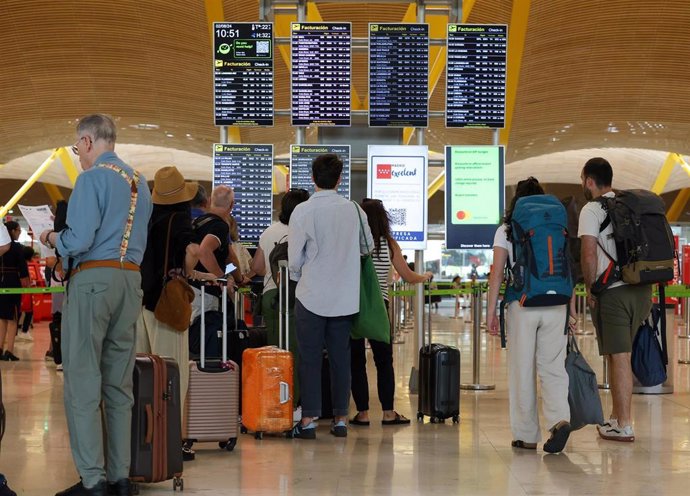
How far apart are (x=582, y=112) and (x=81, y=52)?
41.9 feet

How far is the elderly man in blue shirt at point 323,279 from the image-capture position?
6559 millimetres

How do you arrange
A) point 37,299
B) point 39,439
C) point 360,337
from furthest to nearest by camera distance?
point 37,299 → point 360,337 → point 39,439

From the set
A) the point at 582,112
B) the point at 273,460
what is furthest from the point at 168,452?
the point at 582,112

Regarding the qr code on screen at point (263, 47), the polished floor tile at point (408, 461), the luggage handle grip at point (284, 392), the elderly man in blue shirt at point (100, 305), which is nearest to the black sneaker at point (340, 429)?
the polished floor tile at point (408, 461)

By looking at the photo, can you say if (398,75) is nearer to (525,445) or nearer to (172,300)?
(525,445)

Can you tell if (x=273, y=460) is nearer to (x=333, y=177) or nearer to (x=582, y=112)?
(x=333, y=177)

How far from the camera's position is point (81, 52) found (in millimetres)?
24562

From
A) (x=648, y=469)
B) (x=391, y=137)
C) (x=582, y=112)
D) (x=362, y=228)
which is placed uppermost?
(x=582, y=112)

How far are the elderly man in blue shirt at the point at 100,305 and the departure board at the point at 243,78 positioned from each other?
529 cm

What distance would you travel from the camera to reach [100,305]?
461cm

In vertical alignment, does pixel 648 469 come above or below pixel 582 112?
below

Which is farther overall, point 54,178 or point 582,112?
point 54,178

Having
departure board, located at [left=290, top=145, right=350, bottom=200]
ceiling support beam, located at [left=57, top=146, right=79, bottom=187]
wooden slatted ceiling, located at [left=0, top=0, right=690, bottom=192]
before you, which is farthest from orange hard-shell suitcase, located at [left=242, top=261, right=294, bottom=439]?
ceiling support beam, located at [left=57, top=146, right=79, bottom=187]

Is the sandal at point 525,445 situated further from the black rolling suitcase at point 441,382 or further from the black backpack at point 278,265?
the black backpack at point 278,265
